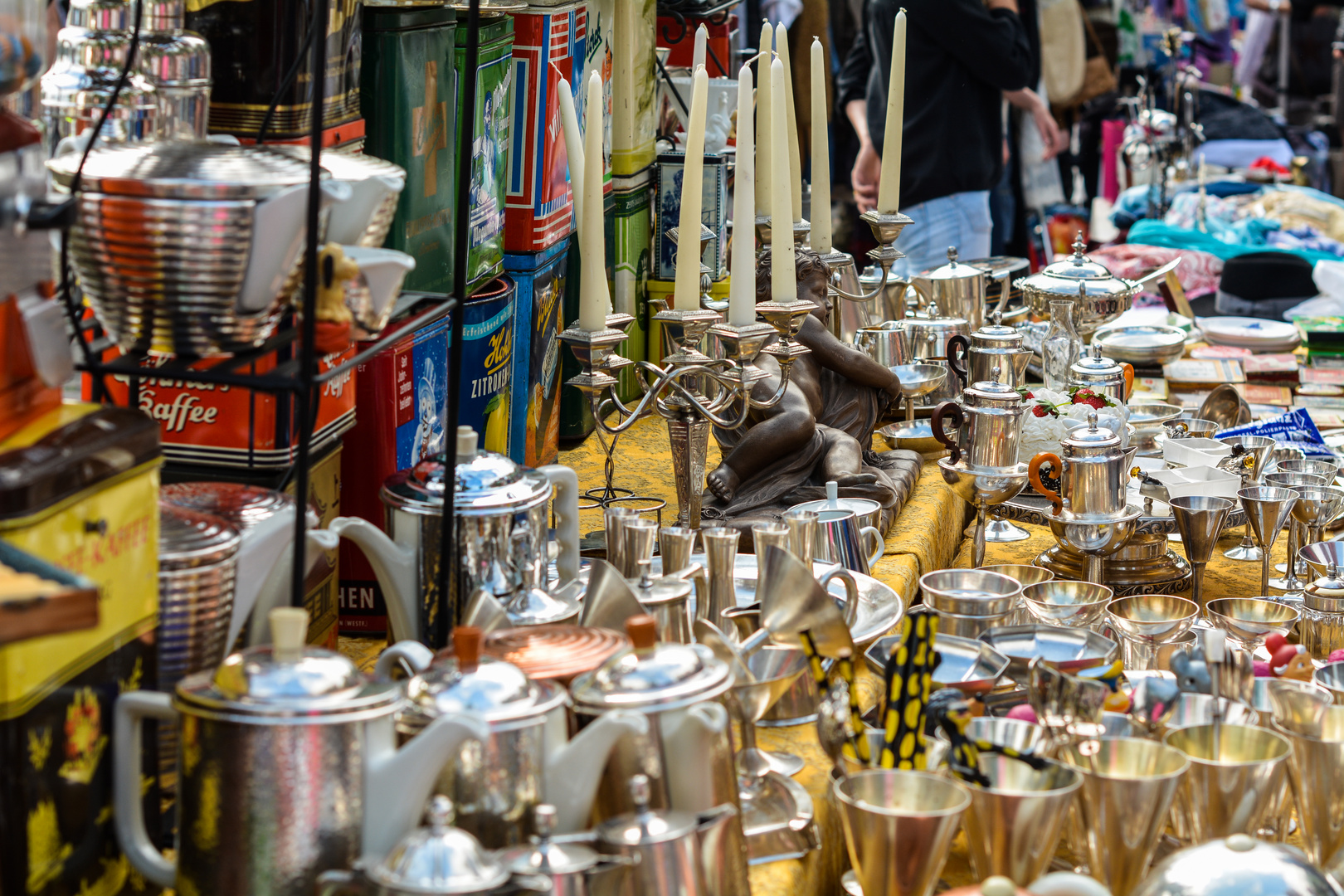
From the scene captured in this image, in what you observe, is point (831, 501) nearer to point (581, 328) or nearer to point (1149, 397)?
point (581, 328)

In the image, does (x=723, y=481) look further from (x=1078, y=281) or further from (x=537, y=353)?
(x=1078, y=281)

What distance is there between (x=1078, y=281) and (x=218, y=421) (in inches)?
58.2

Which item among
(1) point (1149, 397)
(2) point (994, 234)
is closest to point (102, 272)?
(1) point (1149, 397)

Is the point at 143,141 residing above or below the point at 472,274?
above

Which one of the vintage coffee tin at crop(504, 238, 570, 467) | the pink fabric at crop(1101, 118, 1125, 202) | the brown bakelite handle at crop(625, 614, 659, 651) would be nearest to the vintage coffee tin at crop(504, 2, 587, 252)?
the vintage coffee tin at crop(504, 238, 570, 467)

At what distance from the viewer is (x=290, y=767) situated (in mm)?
789

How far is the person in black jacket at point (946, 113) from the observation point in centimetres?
327

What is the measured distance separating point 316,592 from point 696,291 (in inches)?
17.6

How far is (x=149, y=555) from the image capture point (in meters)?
0.89

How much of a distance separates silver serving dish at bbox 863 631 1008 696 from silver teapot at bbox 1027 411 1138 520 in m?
0.38

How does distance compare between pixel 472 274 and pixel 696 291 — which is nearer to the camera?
pixel 696 291

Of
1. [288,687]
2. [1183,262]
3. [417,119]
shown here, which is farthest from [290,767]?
[1183,262]

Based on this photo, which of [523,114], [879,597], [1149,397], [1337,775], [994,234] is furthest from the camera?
[994,234]

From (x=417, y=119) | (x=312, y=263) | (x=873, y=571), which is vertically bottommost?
(x=873, y=571)
